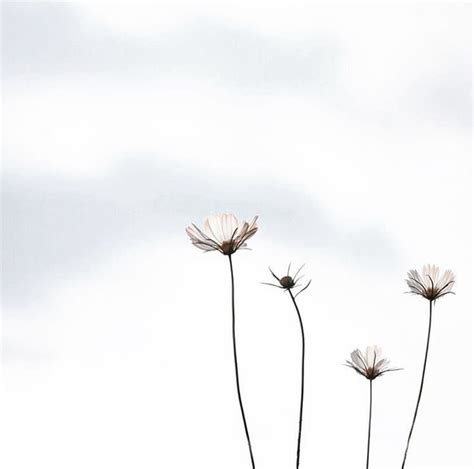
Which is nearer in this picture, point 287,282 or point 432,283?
point 287,282

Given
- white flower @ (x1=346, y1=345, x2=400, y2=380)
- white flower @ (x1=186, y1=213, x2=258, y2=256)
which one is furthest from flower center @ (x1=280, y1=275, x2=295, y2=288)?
white flower @ (x1=346, y1=345, x2=400, y2=380)

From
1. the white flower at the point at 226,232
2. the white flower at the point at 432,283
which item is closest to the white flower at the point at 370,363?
the white flower at the point at 432,283

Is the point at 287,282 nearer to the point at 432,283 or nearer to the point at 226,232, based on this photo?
the point at 226,232

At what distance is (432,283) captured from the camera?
5.29ft

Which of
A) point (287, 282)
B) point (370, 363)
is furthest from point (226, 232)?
point (370, 363)

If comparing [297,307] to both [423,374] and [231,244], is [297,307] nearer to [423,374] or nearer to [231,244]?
[231,244]

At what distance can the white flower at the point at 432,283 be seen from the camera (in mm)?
1611

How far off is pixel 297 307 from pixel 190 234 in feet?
0.75

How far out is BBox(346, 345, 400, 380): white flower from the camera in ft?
5.05

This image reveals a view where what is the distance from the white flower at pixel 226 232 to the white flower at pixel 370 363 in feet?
1.30

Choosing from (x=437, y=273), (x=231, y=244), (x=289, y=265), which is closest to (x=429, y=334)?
(x=437, y=273)

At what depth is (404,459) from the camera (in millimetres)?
1402

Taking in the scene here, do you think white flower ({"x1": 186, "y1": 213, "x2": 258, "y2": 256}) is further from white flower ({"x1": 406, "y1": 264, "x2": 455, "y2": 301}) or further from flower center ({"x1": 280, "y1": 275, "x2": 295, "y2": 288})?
white flower ({"x1": 406, "y1": 264, "x2": 455, "y2": 301})

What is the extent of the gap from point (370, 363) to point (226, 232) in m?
0.46
